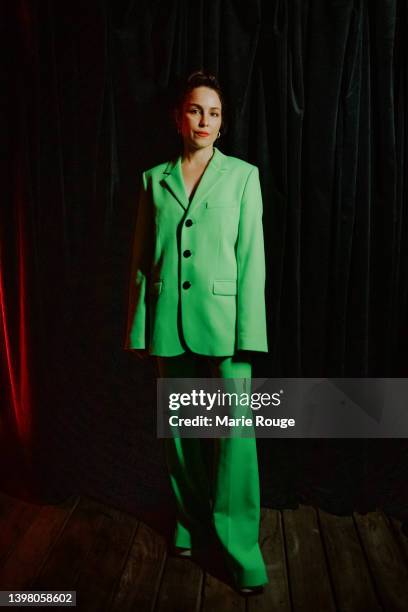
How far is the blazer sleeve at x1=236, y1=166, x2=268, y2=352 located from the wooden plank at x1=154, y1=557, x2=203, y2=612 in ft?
2.61

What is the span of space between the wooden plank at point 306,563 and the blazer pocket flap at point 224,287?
38.9 inches

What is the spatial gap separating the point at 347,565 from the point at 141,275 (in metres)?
1.23

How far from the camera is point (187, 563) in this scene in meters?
2.19

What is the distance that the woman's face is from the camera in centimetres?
197

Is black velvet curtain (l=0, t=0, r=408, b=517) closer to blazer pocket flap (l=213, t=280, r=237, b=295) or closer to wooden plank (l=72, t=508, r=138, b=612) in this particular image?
wooden plank (l=72, t=508, r=138, b=612)

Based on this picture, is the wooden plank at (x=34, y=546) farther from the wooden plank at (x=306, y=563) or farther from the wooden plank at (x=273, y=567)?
the wooden plank at (x=306, y=563)

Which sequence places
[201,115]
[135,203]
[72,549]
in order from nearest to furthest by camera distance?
[201,115] < [72,549] < [135,203]

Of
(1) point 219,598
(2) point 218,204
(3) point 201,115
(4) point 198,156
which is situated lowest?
(1) point 219,598

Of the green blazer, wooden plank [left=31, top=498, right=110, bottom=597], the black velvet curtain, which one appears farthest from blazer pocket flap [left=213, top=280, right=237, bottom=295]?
wooden plank [left=31, top=498, right=110, bottom=597]

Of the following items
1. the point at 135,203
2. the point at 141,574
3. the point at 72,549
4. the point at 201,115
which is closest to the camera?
the point at 201,115

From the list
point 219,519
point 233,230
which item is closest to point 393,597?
point 219,519

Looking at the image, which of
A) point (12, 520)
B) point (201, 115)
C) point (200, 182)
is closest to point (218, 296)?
point (200, 182)

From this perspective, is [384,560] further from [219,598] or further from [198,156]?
[198,156]

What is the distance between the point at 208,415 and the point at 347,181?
3.24 ft
